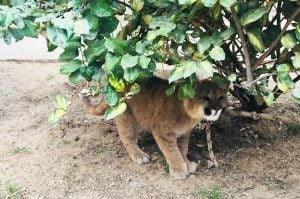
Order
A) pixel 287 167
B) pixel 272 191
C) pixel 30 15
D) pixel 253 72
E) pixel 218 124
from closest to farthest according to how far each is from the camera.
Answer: pixel 30 15 < pixel 253 72 < pixel 272 191 < pixel 287 167 < pixel 218 124

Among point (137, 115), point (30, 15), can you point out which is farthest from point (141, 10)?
point (137, 115)

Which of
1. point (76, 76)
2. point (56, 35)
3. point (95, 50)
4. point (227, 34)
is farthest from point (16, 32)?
point (227, 34)

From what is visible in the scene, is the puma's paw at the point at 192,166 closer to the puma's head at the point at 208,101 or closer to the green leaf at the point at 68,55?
the puma's head at the point at 208,101

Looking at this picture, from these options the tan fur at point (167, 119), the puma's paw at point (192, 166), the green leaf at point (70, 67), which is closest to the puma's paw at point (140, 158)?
the tan fur at point (167, 119)

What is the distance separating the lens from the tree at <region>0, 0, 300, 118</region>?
300 centimetres

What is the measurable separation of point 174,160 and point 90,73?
1.30 meters

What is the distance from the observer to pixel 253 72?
3.97 meters

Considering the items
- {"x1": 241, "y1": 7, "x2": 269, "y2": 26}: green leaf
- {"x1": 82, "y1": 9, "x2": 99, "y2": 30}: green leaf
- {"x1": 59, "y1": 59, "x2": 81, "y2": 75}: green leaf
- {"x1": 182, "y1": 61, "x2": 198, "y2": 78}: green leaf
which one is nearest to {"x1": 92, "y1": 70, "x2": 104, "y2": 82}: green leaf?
{"x1": 59, "y1": 59, "x2": 81, "y2": 75}: green leaf

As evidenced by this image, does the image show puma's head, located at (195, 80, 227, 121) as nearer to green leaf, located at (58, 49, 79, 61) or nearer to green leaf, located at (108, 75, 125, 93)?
green leaf, located at (108, 75, 125, 93)

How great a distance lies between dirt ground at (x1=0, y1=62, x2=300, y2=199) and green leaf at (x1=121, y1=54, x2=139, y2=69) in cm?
139

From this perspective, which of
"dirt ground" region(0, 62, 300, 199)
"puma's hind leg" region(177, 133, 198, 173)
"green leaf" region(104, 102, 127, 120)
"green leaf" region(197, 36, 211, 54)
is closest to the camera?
"green leaf" region(197, 36, 211, 54)

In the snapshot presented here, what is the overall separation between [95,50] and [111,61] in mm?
191

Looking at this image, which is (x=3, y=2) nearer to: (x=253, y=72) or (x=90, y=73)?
(x=90, y=73)

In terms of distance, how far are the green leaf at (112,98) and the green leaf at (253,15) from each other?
900 millimetres
